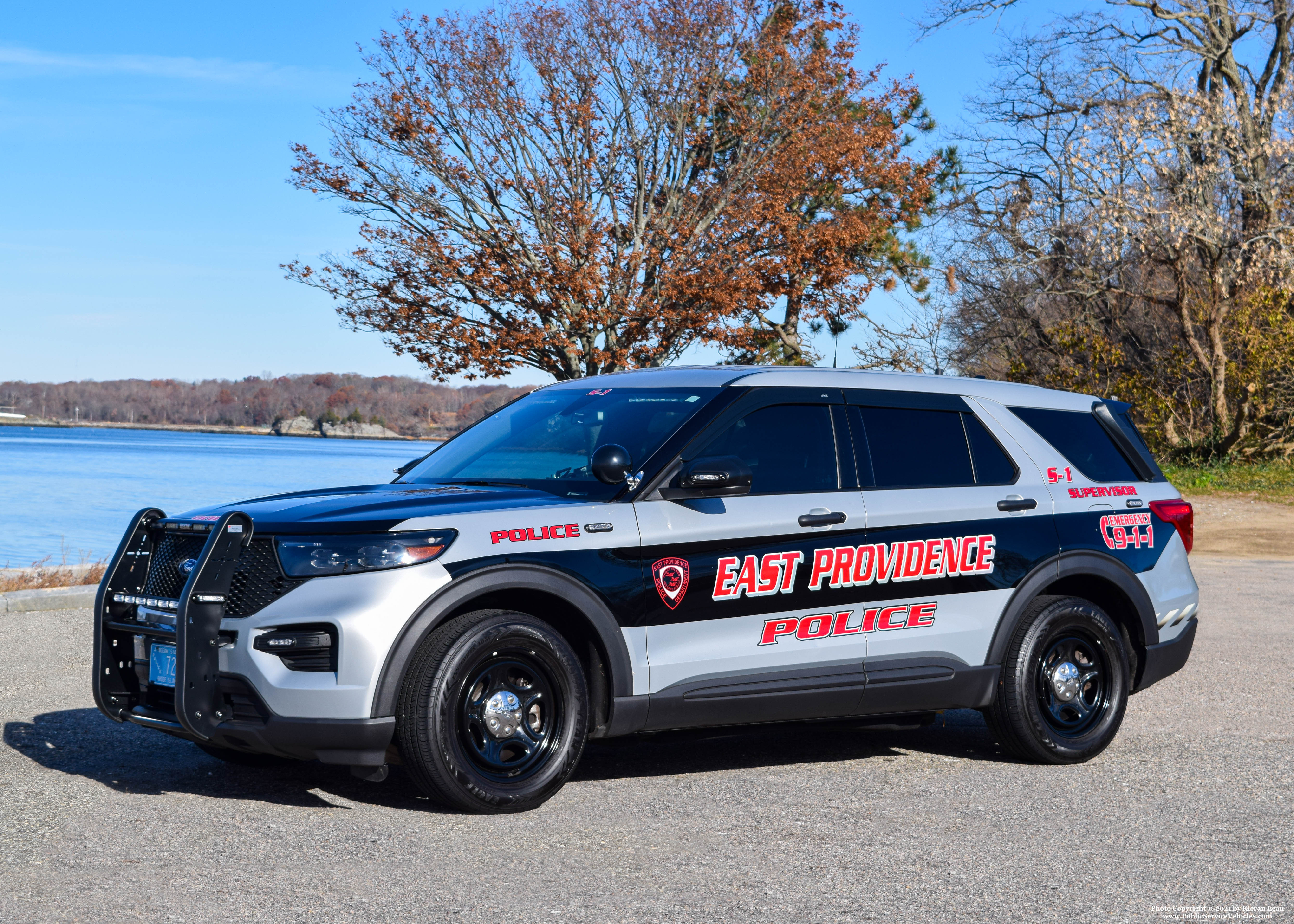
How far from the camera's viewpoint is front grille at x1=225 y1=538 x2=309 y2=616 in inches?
201

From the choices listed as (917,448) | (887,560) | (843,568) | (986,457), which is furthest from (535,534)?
(986,457)

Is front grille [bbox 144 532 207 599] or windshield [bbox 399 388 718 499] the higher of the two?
windshield [bbox 399 388 718 499]

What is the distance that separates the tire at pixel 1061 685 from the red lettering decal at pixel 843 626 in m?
0.99

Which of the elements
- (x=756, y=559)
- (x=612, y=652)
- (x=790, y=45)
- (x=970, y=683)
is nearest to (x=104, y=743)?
(x=612, y=652)

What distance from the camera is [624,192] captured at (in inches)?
992

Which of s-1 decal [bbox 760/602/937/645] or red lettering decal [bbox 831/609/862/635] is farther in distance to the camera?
red lettering decal [bbox 831/609/862/635]

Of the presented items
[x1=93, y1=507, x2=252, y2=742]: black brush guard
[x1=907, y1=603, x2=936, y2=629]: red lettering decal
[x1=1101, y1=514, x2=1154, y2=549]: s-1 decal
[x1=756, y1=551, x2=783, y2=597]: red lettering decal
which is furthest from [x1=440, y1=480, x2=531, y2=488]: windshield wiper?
[x1=1101, y1=514, x2=1154, y2=549]: s-1 decal

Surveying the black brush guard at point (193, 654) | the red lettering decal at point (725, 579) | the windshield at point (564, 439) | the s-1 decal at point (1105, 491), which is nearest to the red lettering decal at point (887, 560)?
Answer: the red lettering decal at point (725, 579)

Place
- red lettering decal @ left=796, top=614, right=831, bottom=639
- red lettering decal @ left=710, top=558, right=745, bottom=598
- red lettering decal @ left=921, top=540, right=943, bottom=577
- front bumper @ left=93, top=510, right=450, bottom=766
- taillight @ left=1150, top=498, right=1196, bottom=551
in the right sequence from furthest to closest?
1. taillight @ left=1150, top=498, right=1196, bottom=551
2. red lettering decal @ left=921, top=540, right=943, bottom=577
3. red lettering decal @ left=796, top=614, right=831, bottom=639
4. red lettering decal @ left=710, top=558, right=745, bottom=598
5. front bumper @ left=93, top=510, right=450, bottom=766

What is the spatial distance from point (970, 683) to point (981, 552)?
64 cm

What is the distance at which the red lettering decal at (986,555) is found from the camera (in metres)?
6.50

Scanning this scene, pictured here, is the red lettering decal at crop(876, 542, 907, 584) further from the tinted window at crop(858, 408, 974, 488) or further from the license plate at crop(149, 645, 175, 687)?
the license plate at crop(149, 645, 175, 687)

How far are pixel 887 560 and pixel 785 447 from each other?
71cm

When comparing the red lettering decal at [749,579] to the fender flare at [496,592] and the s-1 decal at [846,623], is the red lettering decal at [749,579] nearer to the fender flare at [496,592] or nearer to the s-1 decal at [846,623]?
the s-1 decal at [846,623]
